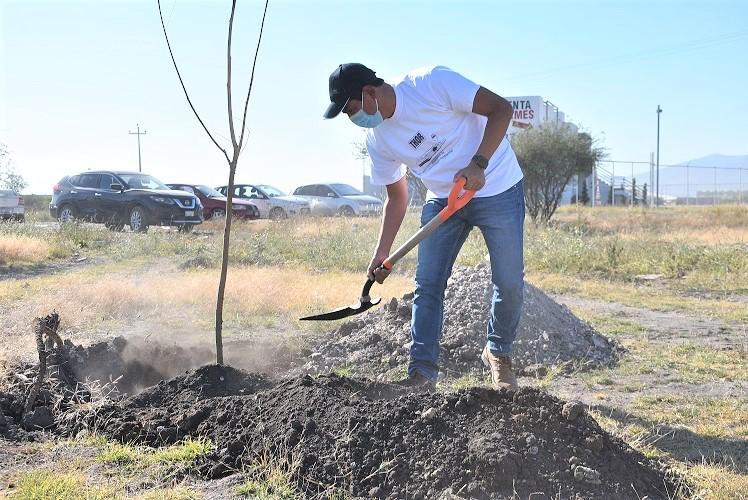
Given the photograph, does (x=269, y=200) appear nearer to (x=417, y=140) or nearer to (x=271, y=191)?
(x=271, y=191)

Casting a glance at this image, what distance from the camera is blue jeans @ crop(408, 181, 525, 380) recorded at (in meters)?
3.65

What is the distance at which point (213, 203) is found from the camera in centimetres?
2114

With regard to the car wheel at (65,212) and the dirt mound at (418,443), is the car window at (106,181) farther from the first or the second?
the dirt mound at (418,443)

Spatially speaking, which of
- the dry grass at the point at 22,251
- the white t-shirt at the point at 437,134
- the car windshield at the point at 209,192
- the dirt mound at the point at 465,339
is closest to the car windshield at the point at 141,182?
the car windshield at the point at 209,192

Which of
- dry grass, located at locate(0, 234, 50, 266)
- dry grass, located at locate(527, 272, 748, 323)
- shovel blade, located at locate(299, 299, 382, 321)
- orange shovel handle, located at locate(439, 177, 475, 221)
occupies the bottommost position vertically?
dry grass, located at locate(527, 272, 748, 323)

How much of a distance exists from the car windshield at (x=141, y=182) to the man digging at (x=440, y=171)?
44.1ft

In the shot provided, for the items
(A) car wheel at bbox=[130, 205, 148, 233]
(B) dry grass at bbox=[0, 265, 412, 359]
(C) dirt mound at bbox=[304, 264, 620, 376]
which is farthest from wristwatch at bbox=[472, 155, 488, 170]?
(A) car wheel at bbox=[130, 205, 148, 233]

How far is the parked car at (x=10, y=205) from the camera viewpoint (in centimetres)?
2006

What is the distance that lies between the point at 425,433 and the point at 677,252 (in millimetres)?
9601

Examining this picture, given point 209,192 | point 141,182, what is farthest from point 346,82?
point 209,192

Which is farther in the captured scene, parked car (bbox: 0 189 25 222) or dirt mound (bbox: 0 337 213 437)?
parked car (bbox: 0 189 25 222)

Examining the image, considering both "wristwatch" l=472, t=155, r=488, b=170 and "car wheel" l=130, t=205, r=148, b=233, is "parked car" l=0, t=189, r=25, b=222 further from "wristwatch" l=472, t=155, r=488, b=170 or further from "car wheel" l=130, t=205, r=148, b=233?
"wristwatch" l=472, t=155, r=488, b=170

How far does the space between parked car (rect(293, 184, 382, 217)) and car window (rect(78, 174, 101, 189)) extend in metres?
7.27

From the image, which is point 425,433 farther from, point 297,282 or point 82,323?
point 297,282
